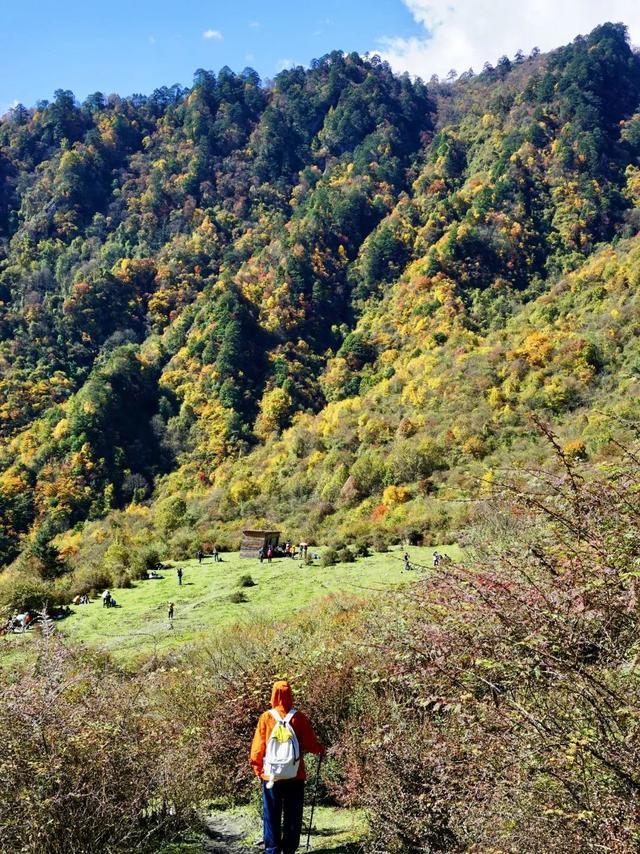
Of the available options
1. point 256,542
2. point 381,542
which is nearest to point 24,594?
point 256,542

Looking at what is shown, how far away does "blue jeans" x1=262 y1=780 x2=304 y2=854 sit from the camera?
15.7ft

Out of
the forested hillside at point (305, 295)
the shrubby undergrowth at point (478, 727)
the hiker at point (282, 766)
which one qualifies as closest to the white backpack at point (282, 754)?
the hiker at point (282, 766)

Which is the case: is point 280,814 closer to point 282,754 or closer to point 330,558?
point 282,754

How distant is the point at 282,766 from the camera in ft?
15.5

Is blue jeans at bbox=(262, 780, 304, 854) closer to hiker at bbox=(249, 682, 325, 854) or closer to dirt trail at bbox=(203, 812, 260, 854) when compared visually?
hiker at bbox=(249, 682, 325, 854)

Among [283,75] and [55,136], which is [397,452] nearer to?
[55,136]

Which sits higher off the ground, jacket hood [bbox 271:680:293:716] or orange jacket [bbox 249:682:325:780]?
jacket hood [bbox 271:680:293:716]

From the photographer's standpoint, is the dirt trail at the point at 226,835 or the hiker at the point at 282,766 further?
the dirt trail at the point at 226,835

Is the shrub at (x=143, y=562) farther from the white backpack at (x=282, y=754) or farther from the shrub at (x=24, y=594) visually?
the white backpack at (x=282, y=754)

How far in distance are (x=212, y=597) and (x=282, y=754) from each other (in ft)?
66.5

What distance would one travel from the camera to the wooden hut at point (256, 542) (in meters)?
35.1

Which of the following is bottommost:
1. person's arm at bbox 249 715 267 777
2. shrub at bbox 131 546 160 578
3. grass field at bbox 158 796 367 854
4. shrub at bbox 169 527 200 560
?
shrub at bbox 169 527 200 560

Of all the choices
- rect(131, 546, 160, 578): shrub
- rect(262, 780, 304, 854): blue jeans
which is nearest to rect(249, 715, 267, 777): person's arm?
rect(262, 780, 304, 854): blue jeans

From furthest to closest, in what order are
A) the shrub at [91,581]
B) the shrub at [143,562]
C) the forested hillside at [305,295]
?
the forested hillside at [305,295] → the shrub at [143,562] → the shrub at [91,581]
